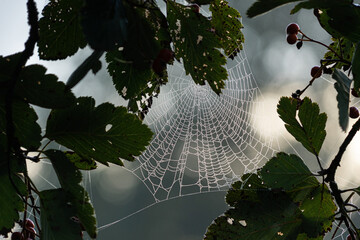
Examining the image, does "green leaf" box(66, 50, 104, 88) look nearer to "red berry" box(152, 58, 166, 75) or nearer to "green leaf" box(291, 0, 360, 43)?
"red berry" box(152, 58, 166, 75)

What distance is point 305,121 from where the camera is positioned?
849 mm

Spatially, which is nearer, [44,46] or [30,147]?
[30,147]

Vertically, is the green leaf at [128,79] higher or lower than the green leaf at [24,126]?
higher

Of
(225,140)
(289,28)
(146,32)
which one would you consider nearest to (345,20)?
(146,32)

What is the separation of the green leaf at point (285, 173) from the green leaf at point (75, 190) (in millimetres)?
371

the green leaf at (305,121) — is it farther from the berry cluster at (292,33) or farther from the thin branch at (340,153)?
the berry cluster at (292,33)

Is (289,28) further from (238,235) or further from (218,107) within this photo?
(218,107)

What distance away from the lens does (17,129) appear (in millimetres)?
581

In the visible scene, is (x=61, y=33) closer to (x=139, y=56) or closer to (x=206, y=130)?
(x=139, y=56)

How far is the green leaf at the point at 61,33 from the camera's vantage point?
698mm

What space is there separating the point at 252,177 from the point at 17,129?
48 cm

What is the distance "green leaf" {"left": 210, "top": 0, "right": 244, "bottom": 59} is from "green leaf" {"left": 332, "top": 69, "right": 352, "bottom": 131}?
204 mm

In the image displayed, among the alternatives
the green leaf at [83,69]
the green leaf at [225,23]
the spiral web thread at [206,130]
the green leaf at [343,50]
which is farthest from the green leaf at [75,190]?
the spiral web thread at [206,130]

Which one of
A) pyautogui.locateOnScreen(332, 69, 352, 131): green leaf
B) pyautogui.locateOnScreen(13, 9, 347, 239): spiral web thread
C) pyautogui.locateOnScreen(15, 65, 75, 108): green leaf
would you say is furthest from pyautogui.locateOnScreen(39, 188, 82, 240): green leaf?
pyautogui.locateOnScreen(13, 9, 347, 239): spiral web thread
